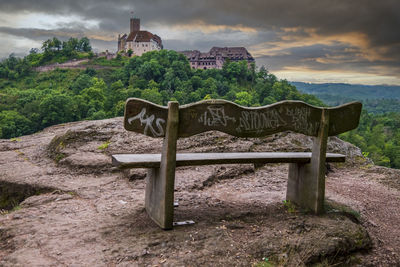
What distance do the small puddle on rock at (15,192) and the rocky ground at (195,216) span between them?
17 millimetres

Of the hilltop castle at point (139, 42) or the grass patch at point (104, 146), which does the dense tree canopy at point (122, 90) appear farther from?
the grass patch at point (104, 146)

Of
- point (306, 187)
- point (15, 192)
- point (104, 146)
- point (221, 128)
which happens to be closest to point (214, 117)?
point (221, 128)

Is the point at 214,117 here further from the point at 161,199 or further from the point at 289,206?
the point at 289,206

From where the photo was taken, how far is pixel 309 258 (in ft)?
9.29

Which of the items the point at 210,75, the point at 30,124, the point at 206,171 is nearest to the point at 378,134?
the point at 210,75

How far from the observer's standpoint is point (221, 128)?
10.1 feet

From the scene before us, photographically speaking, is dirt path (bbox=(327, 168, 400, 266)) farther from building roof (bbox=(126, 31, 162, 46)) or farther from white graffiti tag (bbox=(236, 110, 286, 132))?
building roof (bbox=(126, 31, 162, 46))

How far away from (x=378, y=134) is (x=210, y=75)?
4208 centimetres

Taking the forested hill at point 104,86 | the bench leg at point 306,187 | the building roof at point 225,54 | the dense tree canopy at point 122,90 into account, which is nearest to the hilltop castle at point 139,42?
the forested hill at point 104,86

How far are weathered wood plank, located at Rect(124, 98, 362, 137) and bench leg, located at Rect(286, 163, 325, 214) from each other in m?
0.53

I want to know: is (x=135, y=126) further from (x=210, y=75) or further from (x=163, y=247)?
(x=210, y=75)

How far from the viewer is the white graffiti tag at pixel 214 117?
9.91 feet

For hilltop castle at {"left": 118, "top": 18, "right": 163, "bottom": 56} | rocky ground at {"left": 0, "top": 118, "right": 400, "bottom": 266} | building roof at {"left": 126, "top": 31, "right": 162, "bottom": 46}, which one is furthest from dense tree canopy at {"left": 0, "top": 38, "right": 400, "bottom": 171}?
rocky ground at {"left": 0, "top": 118, "right": 400, "bottom": 266}

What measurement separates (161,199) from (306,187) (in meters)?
1.76
